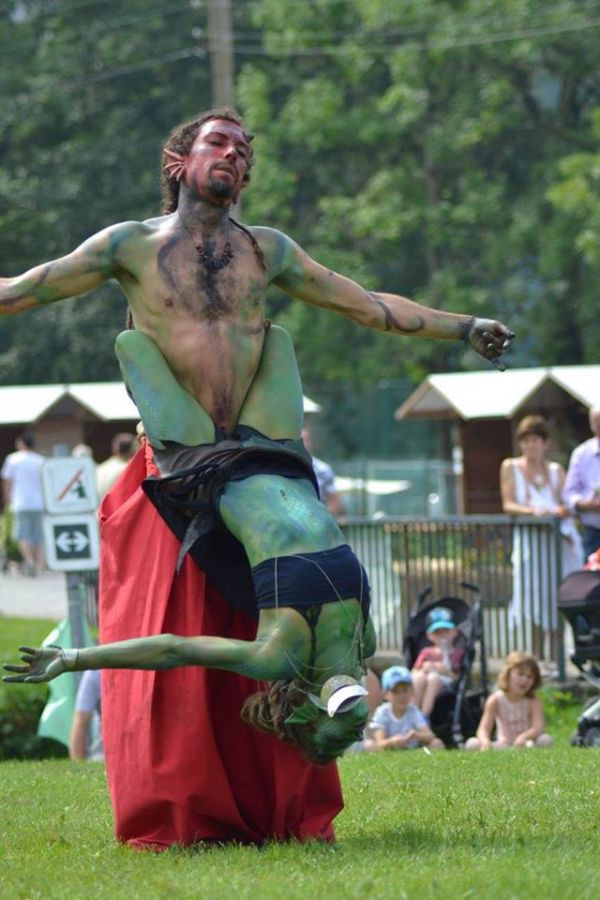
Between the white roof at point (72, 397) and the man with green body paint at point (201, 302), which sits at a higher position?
the white roof at point (72, 397)

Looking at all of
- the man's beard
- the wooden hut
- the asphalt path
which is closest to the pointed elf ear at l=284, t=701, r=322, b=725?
the man's beard

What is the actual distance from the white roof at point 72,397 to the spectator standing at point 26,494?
7.67 feet

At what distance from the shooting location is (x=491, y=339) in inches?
288

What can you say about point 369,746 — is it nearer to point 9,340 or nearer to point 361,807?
point 361,807

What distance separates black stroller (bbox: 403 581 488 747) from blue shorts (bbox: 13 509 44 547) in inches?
506

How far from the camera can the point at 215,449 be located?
6695 millimetres

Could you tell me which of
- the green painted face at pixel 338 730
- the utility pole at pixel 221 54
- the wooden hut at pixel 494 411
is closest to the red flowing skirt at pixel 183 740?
the green painted face at pixel 338 730

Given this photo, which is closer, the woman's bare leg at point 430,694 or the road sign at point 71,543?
the road sign at point 71,543

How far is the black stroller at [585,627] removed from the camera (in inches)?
449

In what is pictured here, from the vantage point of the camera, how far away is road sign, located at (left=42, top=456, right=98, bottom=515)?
12703mm

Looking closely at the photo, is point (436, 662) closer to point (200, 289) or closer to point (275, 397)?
point (275, 397)

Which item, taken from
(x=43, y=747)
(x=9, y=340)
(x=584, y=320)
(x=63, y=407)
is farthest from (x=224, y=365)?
(x=9, y=340)

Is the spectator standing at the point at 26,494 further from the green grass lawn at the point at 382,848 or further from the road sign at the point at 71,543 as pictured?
the green grass lawn at the point at 382,848

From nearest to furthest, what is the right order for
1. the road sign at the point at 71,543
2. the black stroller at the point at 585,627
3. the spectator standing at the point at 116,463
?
the black stroller at the point at 585,627 < the road sign at the point at 71,543 < the spectator standing at the point at 116,463
